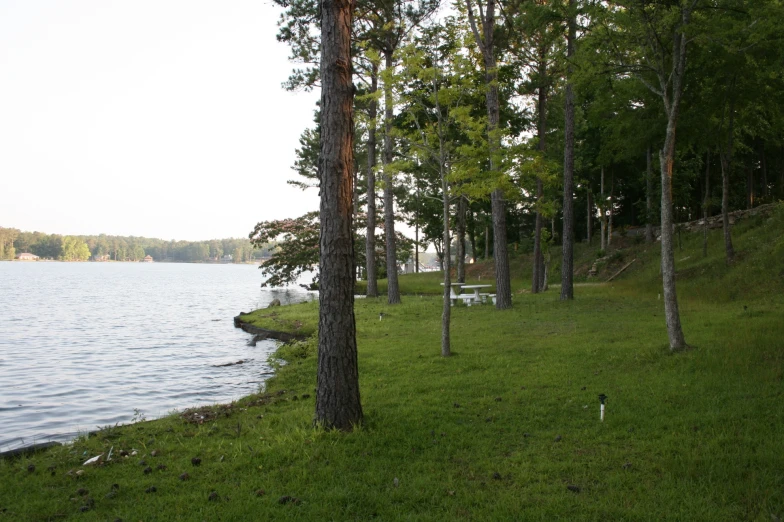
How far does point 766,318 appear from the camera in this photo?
475 inches

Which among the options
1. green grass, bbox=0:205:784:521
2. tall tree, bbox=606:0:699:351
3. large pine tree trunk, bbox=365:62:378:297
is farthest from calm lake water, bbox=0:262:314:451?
tall tree, bbox=606:0:699:351

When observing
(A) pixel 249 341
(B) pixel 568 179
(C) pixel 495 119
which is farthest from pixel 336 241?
(B) pixel 568 179

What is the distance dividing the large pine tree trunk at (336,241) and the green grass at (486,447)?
1.44 ft

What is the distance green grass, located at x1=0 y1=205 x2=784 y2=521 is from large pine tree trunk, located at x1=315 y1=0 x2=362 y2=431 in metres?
0.44

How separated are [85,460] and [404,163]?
25.3ft

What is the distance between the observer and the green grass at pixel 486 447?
4449 millimetres

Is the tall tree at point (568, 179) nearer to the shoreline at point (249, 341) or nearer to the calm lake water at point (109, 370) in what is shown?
the shoreline at point (249, 341)

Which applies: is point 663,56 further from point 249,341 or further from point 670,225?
point 249,341

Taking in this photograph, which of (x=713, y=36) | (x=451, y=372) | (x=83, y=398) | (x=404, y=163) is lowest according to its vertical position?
(x=83, y=398)

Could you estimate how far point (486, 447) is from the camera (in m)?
5.73

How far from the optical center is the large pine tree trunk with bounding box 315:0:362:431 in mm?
6227

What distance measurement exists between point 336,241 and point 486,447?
2760 millimetres

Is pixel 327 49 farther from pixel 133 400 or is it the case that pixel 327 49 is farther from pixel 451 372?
pixel 133 400

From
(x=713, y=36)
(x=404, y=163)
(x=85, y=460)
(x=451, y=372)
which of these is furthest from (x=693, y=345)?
(x=85, y=460)
